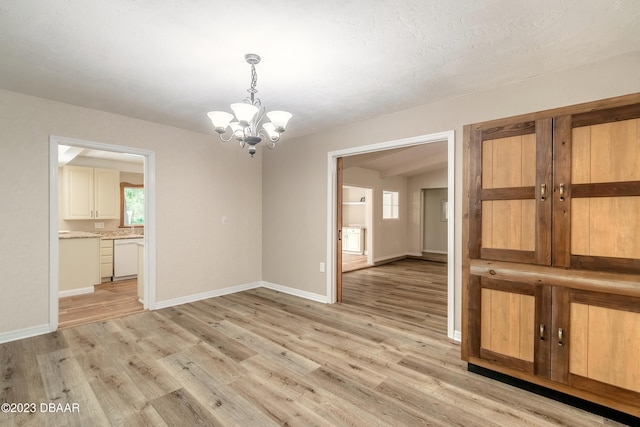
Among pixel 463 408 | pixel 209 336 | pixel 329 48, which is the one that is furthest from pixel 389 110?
pixel 209 336

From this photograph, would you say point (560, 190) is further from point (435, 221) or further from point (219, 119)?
point (435, 221)

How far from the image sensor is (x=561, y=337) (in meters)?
1.96

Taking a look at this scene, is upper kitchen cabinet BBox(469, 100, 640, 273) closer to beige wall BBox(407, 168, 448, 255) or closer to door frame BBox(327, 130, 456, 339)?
door frame BBox(327, 130, 456, 339)

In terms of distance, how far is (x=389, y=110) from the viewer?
348 cm

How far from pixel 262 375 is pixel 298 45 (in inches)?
102

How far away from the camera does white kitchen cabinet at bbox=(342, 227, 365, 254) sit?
938 cm

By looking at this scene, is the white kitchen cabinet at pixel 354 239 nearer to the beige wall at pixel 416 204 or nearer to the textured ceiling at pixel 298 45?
the beige wall at pixel 416 204

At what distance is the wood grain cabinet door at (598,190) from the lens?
5.80 feet

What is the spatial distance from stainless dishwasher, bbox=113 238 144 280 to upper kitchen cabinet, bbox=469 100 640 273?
5.96 meters

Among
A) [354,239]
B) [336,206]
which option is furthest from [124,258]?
[354,239]

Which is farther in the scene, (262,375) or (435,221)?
(435,221)

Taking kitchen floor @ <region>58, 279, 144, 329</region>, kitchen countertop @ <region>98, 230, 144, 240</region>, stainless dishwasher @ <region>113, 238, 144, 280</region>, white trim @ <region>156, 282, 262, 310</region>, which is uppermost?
kitchen countertop @ <region>98, 230, 144, 240</region>

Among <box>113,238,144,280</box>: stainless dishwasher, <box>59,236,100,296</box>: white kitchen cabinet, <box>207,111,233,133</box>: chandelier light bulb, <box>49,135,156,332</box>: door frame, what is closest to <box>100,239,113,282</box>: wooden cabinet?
<box>113,238,144,280</box>: stainless dishwasher

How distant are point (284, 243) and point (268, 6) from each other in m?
3.65
